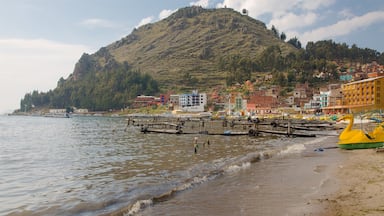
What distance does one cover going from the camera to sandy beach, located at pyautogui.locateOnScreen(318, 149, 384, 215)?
10906mm

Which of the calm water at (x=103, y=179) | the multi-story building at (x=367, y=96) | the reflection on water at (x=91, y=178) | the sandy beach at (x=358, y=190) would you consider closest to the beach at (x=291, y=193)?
the sandy beach at (x=358, y=190)

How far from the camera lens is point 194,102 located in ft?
564

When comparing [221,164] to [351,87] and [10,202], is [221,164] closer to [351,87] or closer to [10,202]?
[10,202]

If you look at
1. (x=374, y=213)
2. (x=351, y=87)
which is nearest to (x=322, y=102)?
(x=351, y=87)

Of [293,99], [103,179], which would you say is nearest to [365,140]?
[103,179]

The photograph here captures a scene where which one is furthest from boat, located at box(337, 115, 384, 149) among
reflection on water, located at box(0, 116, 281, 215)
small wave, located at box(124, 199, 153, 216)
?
small wave, located at box(124, 199, 153, 216)

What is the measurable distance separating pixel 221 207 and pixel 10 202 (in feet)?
32.7

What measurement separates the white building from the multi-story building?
72.3 metres

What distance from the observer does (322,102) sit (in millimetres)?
127000

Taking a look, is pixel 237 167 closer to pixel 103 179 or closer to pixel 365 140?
pixel 103 179

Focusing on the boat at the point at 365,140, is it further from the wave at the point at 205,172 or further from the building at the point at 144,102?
the building at the point at 144,102

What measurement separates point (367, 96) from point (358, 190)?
4134 inches

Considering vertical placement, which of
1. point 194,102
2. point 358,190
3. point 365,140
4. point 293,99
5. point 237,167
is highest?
point 293,99

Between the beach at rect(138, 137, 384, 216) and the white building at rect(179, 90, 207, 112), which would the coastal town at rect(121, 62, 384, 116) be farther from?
the beach at rect(138, 137, 384, 216)
